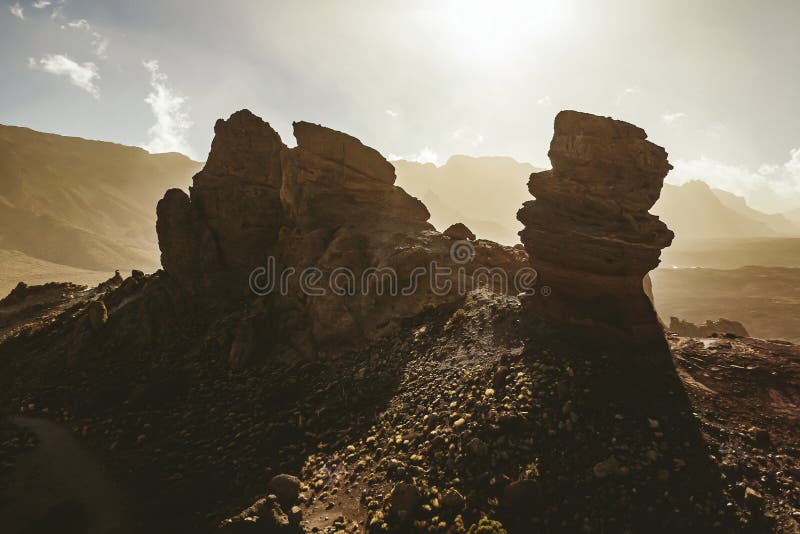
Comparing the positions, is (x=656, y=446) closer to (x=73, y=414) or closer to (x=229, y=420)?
(x=229, y=420)

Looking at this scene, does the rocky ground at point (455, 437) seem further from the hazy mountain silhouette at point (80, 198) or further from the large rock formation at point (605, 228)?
the hazy mountain silhouette at point (80, 198)

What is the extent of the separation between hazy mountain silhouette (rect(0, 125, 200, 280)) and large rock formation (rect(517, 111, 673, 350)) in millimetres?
111440

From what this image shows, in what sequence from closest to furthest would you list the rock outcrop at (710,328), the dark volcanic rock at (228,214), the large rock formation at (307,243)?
1. the large rock formation at (307,243)
2. the dark volcanic rock at (228,214)
3. the rock outcrop at (710,328)

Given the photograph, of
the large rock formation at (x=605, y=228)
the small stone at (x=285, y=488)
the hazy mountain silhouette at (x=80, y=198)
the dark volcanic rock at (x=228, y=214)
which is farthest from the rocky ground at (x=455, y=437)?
the hazy mountain silhouette at (x=80, y=198)

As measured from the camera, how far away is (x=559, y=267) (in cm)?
1343

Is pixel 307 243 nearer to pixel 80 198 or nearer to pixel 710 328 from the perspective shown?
pixel 710 328

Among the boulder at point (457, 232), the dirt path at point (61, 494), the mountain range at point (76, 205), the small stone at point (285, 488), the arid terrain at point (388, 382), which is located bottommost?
the dirt path at point (61, 494)

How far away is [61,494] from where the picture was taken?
440 inches

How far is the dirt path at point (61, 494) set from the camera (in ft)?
32.8

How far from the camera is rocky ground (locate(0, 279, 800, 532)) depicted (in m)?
8.08

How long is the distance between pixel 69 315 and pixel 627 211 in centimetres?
3250

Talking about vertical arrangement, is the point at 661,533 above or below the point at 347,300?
below

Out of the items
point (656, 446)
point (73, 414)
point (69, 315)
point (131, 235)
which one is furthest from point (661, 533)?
point (131, 235)

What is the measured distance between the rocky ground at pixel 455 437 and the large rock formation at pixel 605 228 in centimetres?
162
